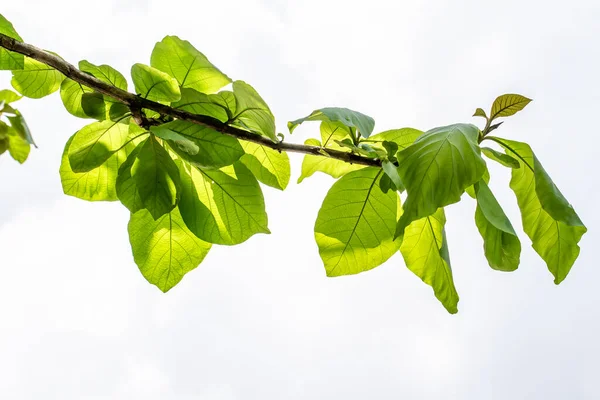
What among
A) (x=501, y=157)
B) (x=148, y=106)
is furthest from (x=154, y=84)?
(x=501, y=157)

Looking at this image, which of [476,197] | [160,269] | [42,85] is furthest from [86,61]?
[476,197]

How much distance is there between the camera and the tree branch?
365mm

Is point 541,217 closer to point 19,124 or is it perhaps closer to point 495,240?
point 495,240

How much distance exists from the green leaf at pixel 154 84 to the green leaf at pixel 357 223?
14 centimetres

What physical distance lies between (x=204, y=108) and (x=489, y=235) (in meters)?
0.21

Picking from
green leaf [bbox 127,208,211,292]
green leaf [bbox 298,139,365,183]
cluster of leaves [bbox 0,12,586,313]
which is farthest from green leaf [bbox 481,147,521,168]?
green leaf [bbox 127,208,211,292]

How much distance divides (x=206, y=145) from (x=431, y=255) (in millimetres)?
204

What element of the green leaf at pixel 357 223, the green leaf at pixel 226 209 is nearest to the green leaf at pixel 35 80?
the green leaf at pixel 226 209

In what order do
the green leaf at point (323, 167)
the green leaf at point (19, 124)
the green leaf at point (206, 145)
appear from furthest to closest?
1. the green leaf at point (323, 167)
2. the green leaf at point (206, 145)
3. the green leaf at point (19, 124)

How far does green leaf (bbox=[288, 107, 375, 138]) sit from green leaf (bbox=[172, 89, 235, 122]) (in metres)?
0.05

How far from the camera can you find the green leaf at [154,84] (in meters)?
0.41

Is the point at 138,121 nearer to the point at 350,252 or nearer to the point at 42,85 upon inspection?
the point at 42,85

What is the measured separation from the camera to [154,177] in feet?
1.35

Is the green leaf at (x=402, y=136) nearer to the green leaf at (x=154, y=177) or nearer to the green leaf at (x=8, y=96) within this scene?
the green leaf at (x=154, y=177)
